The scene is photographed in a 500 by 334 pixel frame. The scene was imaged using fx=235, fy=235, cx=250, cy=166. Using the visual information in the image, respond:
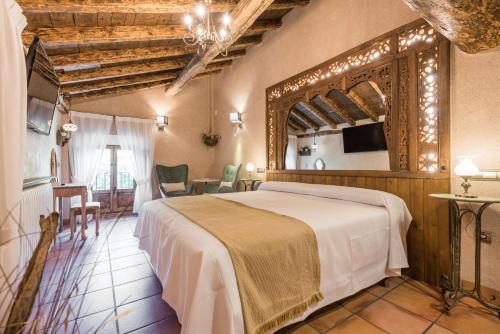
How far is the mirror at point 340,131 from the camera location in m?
2.68

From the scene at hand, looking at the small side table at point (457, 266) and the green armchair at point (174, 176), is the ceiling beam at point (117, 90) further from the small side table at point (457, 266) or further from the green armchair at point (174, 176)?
the small side table at point (457, 266)

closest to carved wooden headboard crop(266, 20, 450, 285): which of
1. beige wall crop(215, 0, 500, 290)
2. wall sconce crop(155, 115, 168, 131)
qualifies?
beige wall crop(215, 0, 500, 290)

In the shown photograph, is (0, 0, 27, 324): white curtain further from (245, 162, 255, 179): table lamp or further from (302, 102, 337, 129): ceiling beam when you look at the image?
(245, 162, 255, 179): table lamp

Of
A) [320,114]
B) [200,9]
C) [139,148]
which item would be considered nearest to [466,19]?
[320,114]

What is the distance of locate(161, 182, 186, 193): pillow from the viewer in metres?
4.78

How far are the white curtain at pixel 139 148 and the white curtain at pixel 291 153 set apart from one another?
3.07 metres

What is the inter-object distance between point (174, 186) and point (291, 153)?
8.48 ft

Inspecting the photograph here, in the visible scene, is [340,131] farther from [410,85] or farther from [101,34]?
[101,34]

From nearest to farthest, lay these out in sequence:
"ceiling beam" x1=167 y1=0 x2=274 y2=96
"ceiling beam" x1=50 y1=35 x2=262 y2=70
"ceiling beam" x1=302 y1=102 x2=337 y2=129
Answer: "ceiling beam" x1=167 y1=0 x2=274 y2=96 → "ceiling beam" x1=50 y1=35 x2=262 y2=70 → "ceiling beam" x1=302 y1=102 x2=337 y2=129

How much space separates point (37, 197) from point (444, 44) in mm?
4001

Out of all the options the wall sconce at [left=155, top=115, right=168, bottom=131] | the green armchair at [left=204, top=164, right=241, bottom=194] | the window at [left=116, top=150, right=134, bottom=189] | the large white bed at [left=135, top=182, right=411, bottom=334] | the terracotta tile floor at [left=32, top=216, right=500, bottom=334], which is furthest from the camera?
the wall sconce at [left=155, top=115, right=168, bottom=131]

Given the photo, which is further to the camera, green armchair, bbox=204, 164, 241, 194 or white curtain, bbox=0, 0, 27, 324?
green armchair, bbox=204, 164, 241, 194

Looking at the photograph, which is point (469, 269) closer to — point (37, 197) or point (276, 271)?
point (276, 271)

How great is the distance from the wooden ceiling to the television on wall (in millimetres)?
447
